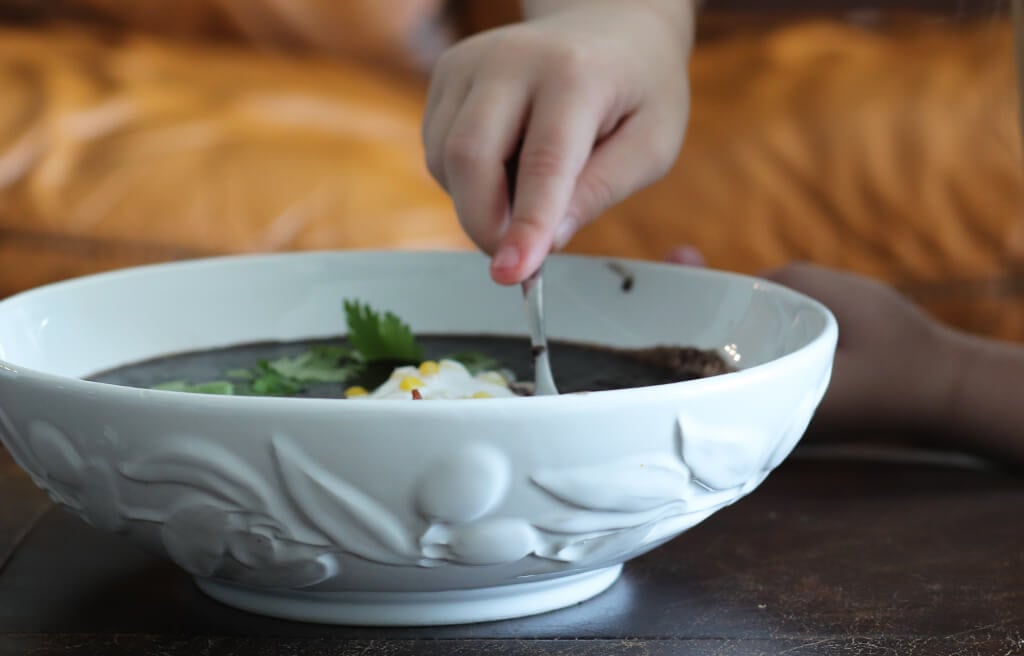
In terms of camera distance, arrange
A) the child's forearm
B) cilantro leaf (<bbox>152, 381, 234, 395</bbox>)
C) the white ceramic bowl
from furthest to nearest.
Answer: the child's forearm < cilantro leaf (<bbox>152, 381, 234, 395</bbox>) < the white ceramic bowl

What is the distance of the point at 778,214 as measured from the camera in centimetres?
169

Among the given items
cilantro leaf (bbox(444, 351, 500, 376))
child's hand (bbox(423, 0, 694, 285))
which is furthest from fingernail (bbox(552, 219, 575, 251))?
cilantro leaf (bbox(444, 351, 500, 376))

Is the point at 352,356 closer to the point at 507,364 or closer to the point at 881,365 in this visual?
the point at 507,364

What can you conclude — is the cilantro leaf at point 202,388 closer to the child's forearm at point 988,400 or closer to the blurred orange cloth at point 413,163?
the child's forearm at point 988,400

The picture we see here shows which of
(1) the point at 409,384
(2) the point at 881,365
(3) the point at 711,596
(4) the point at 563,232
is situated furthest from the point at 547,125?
(2) the point at 881,365

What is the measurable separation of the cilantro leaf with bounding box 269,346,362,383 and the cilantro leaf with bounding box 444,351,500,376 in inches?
2.8

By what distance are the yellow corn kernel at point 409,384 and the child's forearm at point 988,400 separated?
520 millimetres

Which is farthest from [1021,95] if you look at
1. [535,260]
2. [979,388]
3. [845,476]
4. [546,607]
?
[546,607]

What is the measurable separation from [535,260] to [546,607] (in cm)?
20

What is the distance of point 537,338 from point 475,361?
80 mm

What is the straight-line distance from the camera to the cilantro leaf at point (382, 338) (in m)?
0.82

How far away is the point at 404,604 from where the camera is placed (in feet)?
1.89

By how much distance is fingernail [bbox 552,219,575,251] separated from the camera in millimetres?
755

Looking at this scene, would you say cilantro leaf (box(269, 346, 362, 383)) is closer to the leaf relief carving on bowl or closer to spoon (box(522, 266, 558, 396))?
spoon (box(522, 266, 558, 396))
